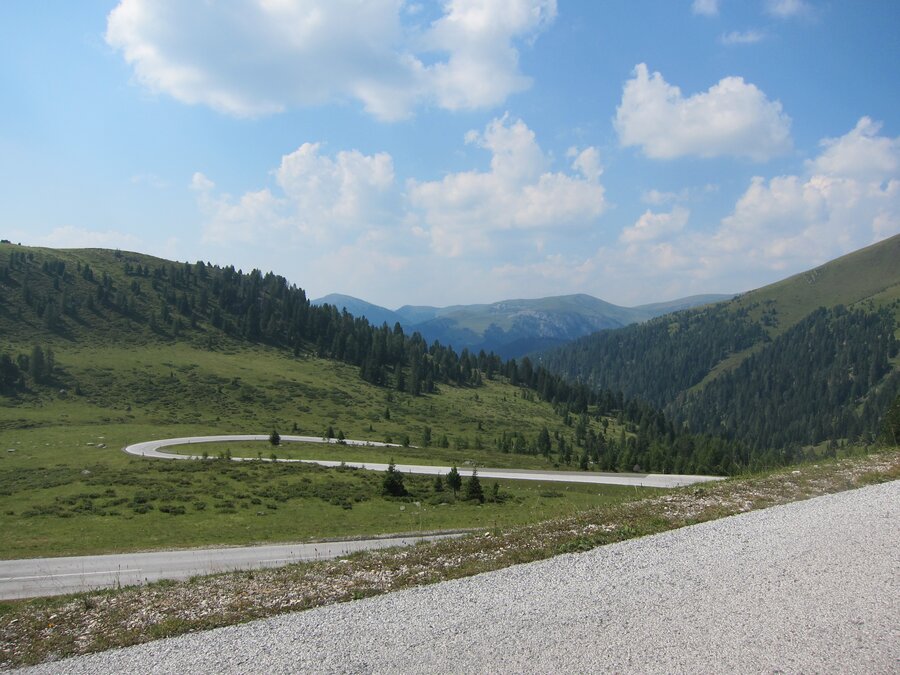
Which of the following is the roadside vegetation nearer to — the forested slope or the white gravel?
the white gravel

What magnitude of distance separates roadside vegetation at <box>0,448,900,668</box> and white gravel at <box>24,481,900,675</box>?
2.50 feet

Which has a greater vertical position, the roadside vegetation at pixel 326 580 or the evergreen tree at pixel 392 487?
the roadside vegetation at pixel 326 580

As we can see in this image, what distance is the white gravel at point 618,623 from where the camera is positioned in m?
7.82

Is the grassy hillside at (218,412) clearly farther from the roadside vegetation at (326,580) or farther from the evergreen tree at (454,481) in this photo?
the roadside vegetation at (326,580)

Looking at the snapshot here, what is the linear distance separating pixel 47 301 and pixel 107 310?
13802mm

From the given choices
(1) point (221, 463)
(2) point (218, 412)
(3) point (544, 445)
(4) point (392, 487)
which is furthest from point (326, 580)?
(2) point (218, 412)

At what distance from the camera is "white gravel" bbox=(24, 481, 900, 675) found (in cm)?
782

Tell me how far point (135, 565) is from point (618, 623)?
77.8ft

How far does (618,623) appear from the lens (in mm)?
8867

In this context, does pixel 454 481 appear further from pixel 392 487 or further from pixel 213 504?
pixel 213 504

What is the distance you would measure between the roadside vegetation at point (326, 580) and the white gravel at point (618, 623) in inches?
30.0

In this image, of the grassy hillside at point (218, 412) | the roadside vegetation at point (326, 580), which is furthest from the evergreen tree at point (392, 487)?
the roadside vegetation at point (326, 580)

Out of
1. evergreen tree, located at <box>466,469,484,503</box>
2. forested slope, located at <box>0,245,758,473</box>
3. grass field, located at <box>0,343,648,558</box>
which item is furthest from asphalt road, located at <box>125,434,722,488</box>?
forested slope, located at <box>0,245,758,473</box>

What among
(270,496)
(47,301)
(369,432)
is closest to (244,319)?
(47,301)
